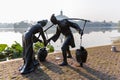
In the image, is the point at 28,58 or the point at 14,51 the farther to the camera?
the point at 14,51

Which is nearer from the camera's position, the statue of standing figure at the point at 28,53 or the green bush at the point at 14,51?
the statue of standing figure at the point at 28,53

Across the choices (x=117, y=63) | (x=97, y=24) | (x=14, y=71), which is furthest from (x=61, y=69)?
(x=97, y=24)

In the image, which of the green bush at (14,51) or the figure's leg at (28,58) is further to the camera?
the green bush at (14,51)

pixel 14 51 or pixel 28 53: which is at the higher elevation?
pixel 28 53

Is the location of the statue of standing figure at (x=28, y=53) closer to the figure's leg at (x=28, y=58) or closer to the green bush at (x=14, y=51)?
the figure's leg at (x=28, y=58)

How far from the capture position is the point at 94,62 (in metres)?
10.5

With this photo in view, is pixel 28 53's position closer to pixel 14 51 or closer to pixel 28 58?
pixel 28 58

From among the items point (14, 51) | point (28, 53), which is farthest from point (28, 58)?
point (14, 51)

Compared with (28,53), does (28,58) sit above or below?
below

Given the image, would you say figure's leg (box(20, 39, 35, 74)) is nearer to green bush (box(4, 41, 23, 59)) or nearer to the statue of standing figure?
the statue of standing figure

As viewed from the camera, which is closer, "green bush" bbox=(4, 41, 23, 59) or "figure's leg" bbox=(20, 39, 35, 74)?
"figure's leg" bbox=(20, 39, 35, 74)

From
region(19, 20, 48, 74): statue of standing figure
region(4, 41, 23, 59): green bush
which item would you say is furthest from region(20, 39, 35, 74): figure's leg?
region(4, 41, 23, 59): green bush

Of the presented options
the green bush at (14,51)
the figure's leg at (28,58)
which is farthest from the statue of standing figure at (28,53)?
the green bush at (14,51)

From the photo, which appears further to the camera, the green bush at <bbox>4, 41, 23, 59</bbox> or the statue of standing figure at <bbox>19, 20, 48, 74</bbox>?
the green bush at <bbox>4, 41, 23, 59</bbox>
